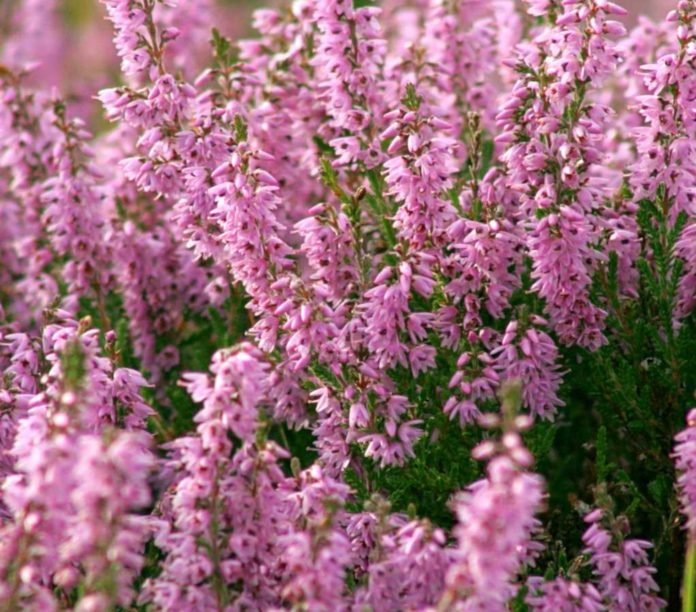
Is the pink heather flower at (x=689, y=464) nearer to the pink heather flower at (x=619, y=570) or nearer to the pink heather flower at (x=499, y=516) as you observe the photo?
the pink heather flower at (x=619, y=570)

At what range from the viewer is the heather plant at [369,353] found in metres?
3.74

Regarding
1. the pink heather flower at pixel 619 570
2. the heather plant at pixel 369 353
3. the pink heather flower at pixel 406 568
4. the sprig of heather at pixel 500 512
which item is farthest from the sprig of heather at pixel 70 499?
the pink heather flower at pixel 619 570

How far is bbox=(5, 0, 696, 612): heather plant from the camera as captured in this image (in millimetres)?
3736

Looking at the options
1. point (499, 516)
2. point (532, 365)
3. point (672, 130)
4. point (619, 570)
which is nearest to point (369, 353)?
point (532, 365)

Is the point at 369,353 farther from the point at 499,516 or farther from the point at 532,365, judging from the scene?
the point at 499,516

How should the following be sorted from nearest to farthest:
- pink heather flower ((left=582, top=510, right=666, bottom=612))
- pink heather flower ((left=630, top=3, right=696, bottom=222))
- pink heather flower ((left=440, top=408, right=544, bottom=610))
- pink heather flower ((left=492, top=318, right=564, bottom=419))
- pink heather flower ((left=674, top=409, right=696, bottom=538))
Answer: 1. pink heather flower ((left=440, top=408, right=544, bottom=610))
2. pink heather flower ((left=674, top=409, right=696, bottom=538))
3. pink heather flower ((left=582, top=510, right=666, bottom=612))
4. pink heather flower ((left=492, top=318, right=564, bottom=419))
5. pink heather flower ((left=630, top=3, right=696, bottom=222))

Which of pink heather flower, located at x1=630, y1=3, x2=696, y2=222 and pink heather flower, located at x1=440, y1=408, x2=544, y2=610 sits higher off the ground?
pink heather flower, located at x1=630, y1=3, x2=696, y2=222

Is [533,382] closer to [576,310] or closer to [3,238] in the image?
[576,310]

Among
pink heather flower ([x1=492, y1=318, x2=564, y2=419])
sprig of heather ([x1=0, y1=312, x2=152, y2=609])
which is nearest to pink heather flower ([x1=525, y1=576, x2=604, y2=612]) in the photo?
pink heather flower ([x1=492, y1=318, x2=564, y2=419])

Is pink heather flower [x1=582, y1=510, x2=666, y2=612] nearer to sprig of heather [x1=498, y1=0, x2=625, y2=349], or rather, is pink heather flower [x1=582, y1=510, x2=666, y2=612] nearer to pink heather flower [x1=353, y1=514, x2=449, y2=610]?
pink heather flower [x1=353, y1=514, x2=449, y2=610]

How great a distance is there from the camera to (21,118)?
22.6 ft

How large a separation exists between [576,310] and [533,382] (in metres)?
0.41

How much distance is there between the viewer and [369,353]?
4777mm

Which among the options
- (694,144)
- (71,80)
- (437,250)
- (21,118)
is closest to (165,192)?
(437,250)
